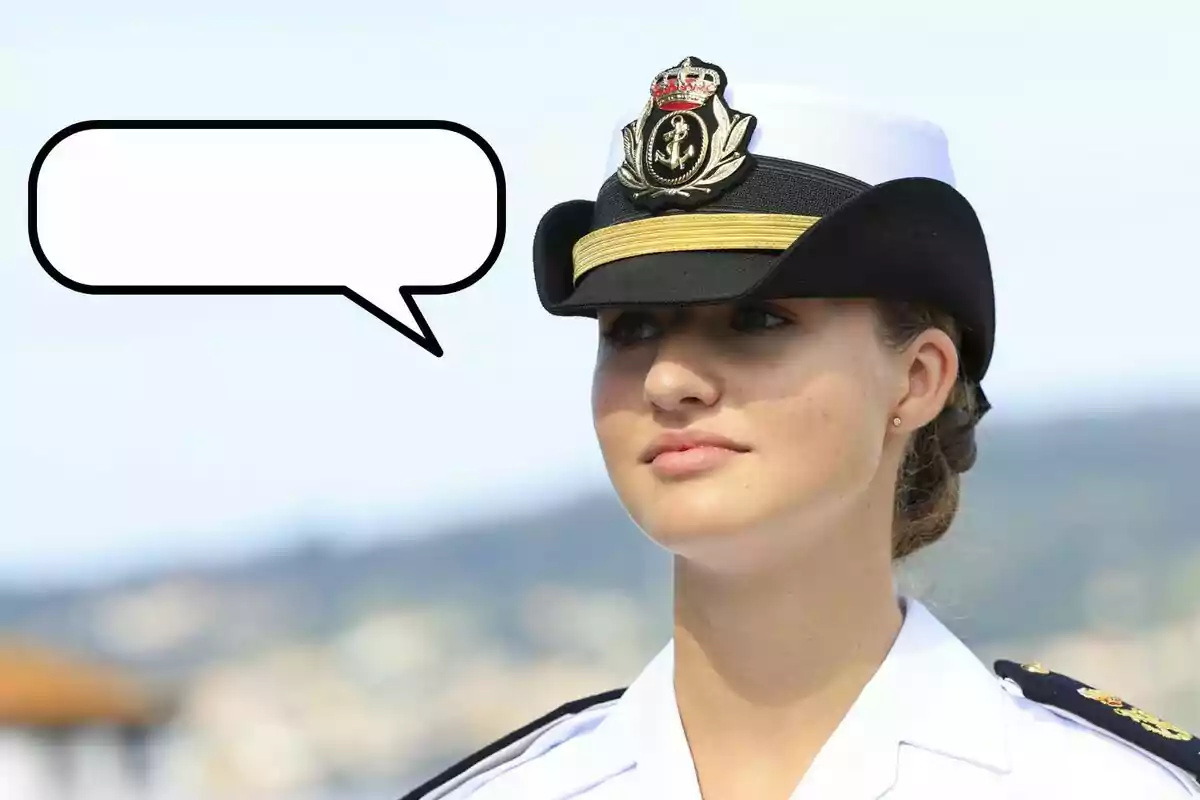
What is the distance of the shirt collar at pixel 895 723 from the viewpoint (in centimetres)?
240

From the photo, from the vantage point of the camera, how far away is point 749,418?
223 cm

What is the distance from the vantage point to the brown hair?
105 inches

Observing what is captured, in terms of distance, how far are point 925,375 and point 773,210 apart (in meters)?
0.40

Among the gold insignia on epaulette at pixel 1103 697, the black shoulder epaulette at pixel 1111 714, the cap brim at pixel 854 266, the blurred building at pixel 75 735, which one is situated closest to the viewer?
the cap brim at pixel 854 266

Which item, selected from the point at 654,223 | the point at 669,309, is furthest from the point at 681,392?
the point at 654,223

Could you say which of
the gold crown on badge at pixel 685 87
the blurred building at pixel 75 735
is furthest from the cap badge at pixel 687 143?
the blurred building at pixel 75 735

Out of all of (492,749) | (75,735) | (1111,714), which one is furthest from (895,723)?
(75,735)

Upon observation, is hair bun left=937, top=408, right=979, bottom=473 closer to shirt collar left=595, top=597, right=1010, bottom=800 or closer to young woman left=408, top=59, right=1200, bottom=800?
young woman left=408, top=59, right=1200, bottom=800

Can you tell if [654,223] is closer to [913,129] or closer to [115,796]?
[913,129]

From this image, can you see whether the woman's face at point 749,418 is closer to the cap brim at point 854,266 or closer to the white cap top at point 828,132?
the cap brim at point 854,266

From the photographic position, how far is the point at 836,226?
2.20m

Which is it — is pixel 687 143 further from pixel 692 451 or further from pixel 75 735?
pixel 75 735

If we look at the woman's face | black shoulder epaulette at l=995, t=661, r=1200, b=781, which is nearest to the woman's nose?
the woman's face

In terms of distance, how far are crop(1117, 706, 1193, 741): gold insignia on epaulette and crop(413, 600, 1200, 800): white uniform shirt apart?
68 mm
